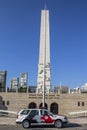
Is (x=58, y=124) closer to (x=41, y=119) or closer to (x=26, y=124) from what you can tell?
(x=41, y=119)

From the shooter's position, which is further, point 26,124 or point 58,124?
point 58,124

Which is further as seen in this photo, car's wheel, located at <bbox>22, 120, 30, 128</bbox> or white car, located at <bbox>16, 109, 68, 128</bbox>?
white car, located at <bbox>16, 109, 68, 128</bbox>

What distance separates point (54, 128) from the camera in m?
27.4

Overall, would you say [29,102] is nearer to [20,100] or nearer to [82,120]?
[20,100]

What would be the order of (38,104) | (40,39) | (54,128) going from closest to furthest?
1. (54,128)
2. (38,104)
3. (40,39)

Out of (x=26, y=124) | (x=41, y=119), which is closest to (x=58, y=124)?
(x=41, y=119)

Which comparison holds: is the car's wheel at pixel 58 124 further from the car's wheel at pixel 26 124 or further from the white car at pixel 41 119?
the car's wheel at pixel 26 124

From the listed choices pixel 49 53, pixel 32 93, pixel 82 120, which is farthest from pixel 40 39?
pixel 82 120

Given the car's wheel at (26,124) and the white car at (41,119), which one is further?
the white car at (41,119)

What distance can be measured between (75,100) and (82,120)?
3731 cm

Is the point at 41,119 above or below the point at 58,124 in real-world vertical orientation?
above

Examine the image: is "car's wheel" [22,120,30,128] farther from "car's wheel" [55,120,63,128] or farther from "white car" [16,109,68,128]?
"car's wheel" [55,120,63,128]

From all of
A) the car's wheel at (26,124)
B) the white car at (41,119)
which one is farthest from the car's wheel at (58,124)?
the car's wheel at (26,124)

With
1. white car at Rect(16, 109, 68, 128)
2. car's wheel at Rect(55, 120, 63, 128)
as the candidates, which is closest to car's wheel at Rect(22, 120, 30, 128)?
white car at Rect(16, 109, 68, 128)
